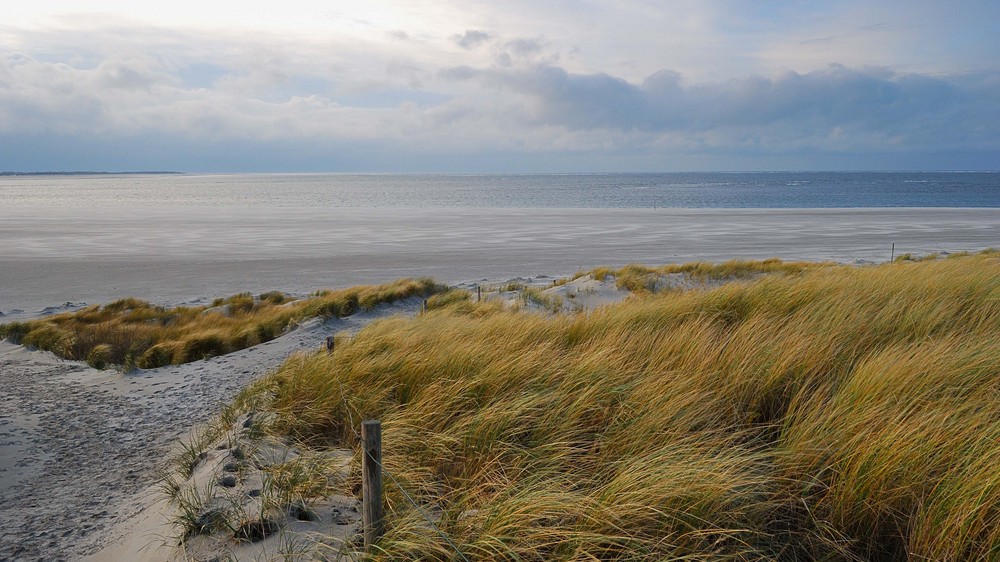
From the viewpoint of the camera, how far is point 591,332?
22.0 feet

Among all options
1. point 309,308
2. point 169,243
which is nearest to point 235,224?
point 169,243

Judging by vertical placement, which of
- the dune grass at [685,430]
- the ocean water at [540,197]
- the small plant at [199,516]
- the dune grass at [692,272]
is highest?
the ocean water at [540,197]

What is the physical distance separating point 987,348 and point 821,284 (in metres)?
3.90

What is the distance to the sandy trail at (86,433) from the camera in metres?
4.38

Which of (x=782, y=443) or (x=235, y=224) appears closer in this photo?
(x=782, y=443)

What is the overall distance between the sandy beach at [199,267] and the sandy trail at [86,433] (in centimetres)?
2

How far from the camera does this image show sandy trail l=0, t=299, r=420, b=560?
438 centimetres

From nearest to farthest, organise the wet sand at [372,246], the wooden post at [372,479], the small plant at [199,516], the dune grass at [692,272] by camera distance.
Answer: the wooden post at [372,479], the small plant at [199,516], the dune grass at [692,272], the wet sand at [372,246]

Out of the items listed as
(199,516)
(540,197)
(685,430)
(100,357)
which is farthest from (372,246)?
(540,197)

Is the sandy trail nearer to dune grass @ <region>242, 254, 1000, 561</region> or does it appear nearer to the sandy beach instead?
the sandy beach

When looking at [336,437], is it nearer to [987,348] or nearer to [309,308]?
[987,348]

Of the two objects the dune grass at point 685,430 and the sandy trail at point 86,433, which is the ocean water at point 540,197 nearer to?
the sandy trail at point 86,433

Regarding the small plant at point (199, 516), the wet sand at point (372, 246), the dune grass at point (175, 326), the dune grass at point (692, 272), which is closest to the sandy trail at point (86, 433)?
the dune grass at point (175, 326)

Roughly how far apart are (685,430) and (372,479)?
1.95 m
